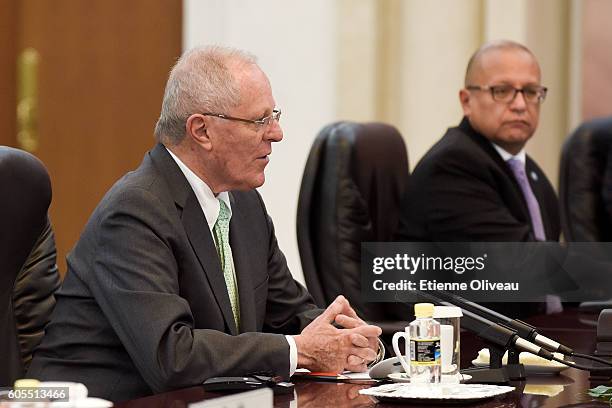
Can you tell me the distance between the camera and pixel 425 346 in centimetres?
212

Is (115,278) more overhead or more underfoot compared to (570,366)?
more overhead

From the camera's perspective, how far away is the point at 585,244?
4668mm

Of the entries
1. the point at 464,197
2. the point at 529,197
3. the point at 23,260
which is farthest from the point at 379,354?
the point at 529,197

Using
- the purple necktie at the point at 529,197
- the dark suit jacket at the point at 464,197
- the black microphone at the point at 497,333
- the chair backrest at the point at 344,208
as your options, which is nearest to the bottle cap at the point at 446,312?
the black microphone at the point at 497,333

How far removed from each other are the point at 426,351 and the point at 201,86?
0.93 meters

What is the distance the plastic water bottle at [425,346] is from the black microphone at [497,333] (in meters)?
0.20

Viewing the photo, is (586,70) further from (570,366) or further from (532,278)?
(570,366)

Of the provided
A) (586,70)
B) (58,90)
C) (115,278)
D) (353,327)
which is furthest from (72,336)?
(586,70)

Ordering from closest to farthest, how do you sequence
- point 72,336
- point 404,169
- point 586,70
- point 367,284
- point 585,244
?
point 72,336 < point 367,284 < point 404,169 < point 585,244 < point 586,70

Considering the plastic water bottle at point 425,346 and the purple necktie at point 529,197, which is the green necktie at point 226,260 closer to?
the plastic water bottle at point 425,346

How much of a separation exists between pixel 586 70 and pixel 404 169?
1.87 meters

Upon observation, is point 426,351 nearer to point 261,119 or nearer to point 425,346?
point 425,346

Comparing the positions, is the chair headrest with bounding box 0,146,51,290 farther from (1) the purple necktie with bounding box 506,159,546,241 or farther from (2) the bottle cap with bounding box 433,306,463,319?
(1) the purple necktie with bounding box 506,159,546,241

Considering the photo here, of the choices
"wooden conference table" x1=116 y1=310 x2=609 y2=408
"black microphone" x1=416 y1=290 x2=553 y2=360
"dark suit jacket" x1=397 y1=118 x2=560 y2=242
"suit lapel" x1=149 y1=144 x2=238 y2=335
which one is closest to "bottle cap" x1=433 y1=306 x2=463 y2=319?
"black microphone" x1=416 y1=290 x2=553 y2=360
